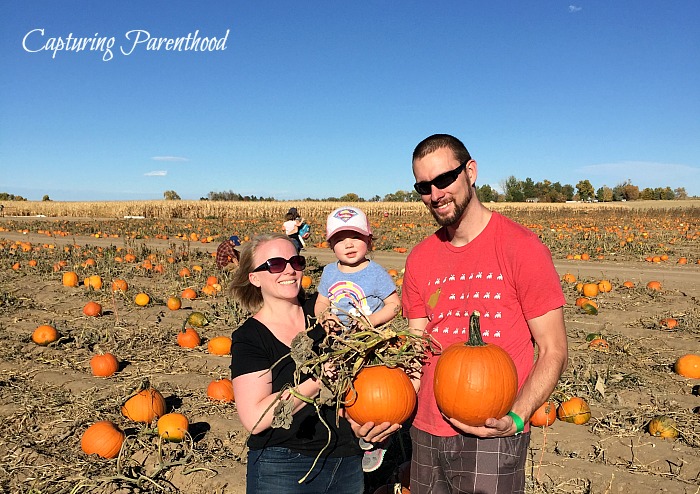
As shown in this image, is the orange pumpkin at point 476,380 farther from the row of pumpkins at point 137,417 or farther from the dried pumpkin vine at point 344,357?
the row of pumpkins at point 137,417

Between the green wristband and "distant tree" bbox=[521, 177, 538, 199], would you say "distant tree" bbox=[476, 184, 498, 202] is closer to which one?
"distant tree" bbox=[521, 177, 538, 199]

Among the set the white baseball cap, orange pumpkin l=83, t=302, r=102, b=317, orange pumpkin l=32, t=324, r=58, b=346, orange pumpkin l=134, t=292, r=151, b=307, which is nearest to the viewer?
the white baseball cap

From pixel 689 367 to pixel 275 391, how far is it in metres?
5.47

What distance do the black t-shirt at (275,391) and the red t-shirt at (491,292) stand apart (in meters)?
0.50

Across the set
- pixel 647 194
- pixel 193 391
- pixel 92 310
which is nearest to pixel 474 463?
pixel 193 391

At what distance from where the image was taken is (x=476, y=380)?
7.93 feet

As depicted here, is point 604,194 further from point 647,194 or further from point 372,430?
point 372,430

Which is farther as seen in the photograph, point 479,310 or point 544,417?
point 544,417

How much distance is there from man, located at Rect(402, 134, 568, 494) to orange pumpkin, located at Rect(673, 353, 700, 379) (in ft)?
15.0

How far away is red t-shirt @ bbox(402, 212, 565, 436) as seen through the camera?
2.57 meters

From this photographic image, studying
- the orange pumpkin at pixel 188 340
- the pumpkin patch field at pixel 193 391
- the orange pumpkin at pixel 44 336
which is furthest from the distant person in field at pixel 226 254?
the orange pumpkin at pixel 44 336

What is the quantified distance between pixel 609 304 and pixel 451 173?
8462 millimetres

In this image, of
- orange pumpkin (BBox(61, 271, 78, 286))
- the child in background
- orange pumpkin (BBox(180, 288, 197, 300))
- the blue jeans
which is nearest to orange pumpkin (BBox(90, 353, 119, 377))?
the child in background

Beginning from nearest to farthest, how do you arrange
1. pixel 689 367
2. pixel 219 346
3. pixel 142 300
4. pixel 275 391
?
pixel 275 391, pixel 689 367, pixel 219 346, pixel 142 300
